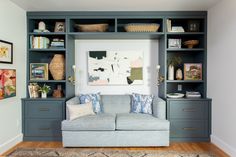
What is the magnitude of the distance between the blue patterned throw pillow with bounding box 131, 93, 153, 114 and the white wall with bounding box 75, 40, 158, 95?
1.39 feet

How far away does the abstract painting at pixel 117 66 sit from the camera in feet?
13.9

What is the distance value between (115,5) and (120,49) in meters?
1.02

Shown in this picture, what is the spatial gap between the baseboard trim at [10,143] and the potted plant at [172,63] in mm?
3044

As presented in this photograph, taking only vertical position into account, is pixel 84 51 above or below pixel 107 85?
above

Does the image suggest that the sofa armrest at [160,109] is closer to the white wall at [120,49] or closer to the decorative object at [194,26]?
the white wall at [120,49]

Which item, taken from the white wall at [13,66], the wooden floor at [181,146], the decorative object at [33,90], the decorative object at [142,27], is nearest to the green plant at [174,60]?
the decorative object at [142,27]

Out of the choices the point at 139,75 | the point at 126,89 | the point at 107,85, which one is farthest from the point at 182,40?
the point at 107,85

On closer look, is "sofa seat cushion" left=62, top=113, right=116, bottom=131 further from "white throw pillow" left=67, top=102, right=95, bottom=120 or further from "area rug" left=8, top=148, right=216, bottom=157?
"area rug" left=8, top=148, right=216, bottom=157

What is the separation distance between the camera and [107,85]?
4254 mm

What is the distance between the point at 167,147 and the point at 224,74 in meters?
1.53

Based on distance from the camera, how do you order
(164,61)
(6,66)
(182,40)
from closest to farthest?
1. (6,66)
2. (164,61)
3. (182,40)

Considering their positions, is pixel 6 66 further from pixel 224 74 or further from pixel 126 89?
pixel 224 74

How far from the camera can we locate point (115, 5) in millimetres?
3469

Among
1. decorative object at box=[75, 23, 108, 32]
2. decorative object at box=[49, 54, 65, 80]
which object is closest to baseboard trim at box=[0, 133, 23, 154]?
decorative object at box=[49, 54, 65, 80]
